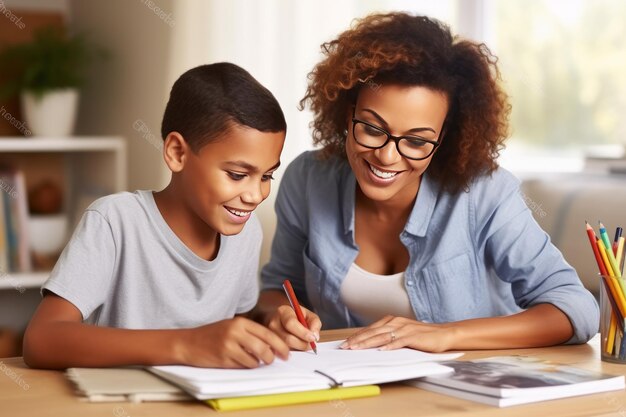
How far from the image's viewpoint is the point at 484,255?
1815 millimetres

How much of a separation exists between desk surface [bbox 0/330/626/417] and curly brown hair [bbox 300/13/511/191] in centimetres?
65

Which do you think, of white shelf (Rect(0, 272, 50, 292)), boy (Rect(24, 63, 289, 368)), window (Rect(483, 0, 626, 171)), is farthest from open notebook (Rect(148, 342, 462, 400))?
white shelf (Rect(0, 272, 50, 292))

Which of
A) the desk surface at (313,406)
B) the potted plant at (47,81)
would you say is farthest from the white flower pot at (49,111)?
the desk surface at (313,406)

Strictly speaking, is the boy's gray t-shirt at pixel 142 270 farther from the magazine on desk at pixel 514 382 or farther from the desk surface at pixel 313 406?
the magazine on desk at pixel 514 382

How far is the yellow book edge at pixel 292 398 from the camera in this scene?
1.07 meters

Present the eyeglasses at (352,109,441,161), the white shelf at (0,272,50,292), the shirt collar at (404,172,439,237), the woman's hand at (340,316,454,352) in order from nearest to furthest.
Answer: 1. the woman's hand at (340,316,454,352)
2. the eyeglasses at (352,109,441,161)
3. the shirt collar at (404,172,439,237)
4. the white shelf at (0,272,50,292)

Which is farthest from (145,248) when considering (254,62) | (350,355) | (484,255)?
(254,62)

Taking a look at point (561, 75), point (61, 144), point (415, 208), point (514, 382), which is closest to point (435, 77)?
point (415, 208)

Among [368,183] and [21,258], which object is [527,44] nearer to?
[368,183]

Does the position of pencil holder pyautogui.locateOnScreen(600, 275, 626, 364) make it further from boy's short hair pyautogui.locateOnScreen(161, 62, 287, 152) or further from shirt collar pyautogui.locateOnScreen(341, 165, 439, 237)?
boy's short hair pyautogui.locateOnScreen(161, 62, 287, 152)

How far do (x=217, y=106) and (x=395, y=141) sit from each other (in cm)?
35

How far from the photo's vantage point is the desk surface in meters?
1.07

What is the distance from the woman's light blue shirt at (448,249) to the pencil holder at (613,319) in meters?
0.15

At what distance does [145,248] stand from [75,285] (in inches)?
6.5
